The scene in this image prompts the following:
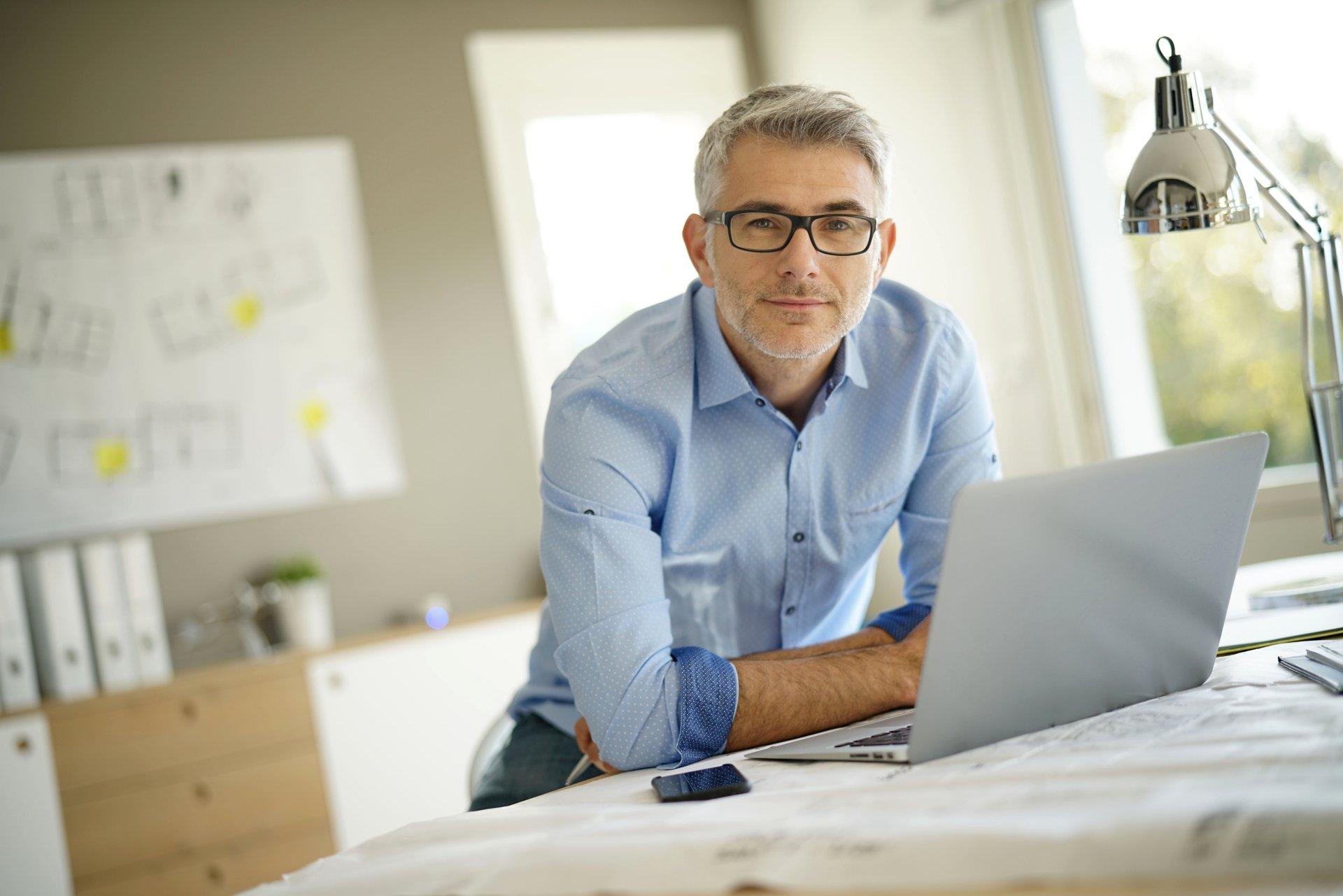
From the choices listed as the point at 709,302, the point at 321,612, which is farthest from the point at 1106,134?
the point at 321,612

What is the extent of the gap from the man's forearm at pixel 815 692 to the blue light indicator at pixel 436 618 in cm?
216

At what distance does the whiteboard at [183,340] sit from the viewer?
10.6 feet

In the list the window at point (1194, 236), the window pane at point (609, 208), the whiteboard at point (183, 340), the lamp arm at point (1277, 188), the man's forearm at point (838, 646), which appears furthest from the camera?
the window pane at point (609, 208)

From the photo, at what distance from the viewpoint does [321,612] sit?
333 cm

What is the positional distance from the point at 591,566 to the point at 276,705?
1.97 metres

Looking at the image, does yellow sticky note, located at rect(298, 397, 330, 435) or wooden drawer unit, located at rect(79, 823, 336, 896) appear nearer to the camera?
wooden drawer unit, located at rect(79, 823, 336, 896)

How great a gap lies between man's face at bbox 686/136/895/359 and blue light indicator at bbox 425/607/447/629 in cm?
209

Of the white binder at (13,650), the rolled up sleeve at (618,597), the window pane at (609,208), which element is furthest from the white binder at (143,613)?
the rolled up sleeve at (618,597)

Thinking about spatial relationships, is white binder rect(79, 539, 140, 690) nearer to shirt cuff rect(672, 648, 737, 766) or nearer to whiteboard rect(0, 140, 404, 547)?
whiteboard rect(0, 140, 404, 547)

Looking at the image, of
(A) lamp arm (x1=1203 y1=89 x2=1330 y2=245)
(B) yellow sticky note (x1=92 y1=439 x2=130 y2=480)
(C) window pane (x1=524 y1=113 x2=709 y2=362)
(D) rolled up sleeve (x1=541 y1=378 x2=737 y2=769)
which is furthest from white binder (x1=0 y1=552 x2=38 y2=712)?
(A) lamp arm (x1=1203 y1=89 x2=1330 y2=245)

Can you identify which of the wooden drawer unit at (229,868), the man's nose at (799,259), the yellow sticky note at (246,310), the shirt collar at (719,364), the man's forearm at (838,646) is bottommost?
the wooden drawer unit at (229,868)

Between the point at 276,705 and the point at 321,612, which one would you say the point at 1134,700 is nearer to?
the point at 276,705

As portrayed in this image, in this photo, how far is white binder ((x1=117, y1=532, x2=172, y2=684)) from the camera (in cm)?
304

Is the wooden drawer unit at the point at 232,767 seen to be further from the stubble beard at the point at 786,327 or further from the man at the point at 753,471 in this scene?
the stubble beard at the point at 786,327
